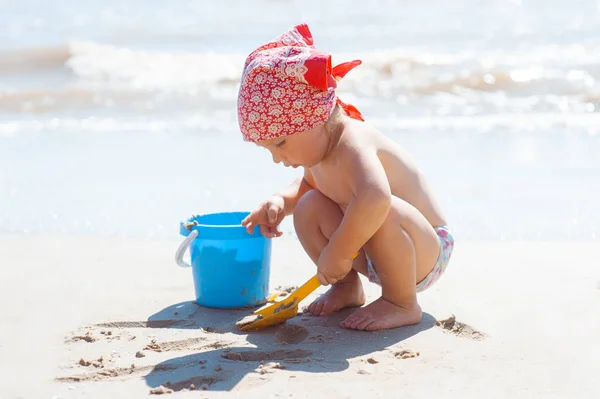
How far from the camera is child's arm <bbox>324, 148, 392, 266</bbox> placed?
252 cm

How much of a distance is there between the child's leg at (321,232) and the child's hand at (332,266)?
0.97 ft

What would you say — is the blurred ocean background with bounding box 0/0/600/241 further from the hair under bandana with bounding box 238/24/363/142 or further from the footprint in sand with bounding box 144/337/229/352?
the hair under bandana with bounding box 238/24/363/142

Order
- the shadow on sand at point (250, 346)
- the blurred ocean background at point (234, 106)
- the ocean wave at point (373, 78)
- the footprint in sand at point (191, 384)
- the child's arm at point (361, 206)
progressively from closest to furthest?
the footprint in sand at point (191, 384), the shadow on sand at point (250, 346), the child's arm at point (361, 206), the blurred ocean background at point (234, 106), the ocean wave at point (373, 78)

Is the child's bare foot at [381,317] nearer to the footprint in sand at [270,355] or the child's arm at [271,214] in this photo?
the footprint in sand at [270,355]

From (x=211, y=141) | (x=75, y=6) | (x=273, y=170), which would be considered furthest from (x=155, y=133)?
(x=75, y=6)

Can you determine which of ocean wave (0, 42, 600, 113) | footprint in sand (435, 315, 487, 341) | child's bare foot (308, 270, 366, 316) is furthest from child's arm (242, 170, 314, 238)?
ocean wave (0, 42, 600, 113)

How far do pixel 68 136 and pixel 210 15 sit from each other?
899 centimetres

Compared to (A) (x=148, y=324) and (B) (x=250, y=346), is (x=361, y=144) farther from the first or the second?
(A) (x=148, y=324)

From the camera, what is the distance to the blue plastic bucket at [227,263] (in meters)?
3.03

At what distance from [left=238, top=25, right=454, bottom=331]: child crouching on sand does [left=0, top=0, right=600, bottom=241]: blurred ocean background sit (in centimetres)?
136

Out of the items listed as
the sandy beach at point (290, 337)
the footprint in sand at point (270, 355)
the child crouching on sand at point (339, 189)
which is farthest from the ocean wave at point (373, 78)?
the footprint in sand at point (270, 355)

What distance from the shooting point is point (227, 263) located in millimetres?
3078

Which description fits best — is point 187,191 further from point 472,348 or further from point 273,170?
point 472,348

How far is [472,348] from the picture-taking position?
262cm
